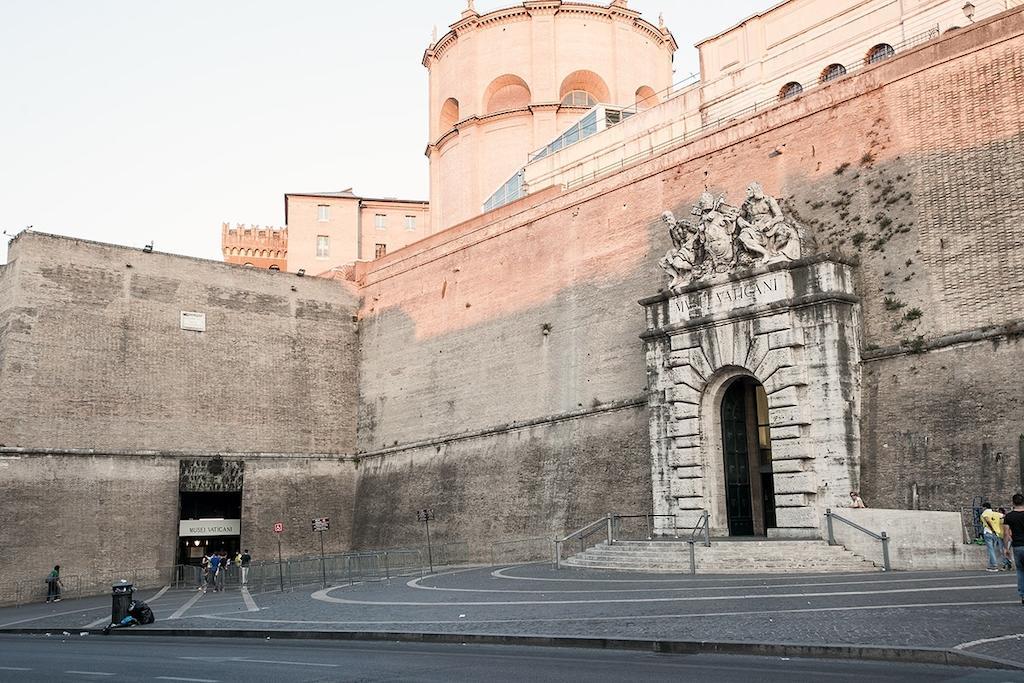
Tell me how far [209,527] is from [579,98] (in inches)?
1016

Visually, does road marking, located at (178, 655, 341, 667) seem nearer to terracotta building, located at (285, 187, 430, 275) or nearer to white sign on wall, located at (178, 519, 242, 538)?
white sign on wall, located at (178, 519, 242, 538)

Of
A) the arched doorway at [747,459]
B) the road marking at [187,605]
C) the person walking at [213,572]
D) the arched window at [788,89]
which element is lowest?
the road marking at [187,605]

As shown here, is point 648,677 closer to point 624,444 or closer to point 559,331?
point 624,444

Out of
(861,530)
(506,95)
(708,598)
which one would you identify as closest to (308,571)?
(861,530)

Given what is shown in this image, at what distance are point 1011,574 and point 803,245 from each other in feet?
31.8

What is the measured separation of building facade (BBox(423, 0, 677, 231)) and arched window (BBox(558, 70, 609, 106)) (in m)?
0.05

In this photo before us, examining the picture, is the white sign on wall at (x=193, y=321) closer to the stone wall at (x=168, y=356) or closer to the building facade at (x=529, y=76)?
the stone wall at (x=168, y=356)

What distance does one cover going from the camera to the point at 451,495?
3534 centimetres

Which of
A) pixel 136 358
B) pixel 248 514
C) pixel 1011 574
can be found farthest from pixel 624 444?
pixel 136 358

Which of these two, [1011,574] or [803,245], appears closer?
[1011,574]

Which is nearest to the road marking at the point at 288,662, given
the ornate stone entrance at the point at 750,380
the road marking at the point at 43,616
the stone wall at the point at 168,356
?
the road marking at the point at 43,616

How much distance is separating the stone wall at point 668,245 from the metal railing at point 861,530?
2.26 meters

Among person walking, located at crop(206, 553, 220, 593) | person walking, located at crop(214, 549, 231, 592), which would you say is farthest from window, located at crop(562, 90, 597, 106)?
person walking, located at crop(206, 553, 220, 593)

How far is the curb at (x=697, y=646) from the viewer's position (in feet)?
31.2
